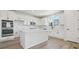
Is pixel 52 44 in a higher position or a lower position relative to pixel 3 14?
lower

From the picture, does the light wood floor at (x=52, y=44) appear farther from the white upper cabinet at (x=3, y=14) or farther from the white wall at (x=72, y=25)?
the white upper cabinet at (x=3, y=14)

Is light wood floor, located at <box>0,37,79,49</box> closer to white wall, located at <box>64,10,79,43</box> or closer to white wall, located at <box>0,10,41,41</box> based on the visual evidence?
white wall, located at <box>64,10,79,43</box>

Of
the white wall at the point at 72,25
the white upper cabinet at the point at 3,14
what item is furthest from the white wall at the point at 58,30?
the white upper cabinet at the point at 3,14

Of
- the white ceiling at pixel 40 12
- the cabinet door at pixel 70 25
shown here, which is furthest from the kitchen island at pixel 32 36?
the cabinet door at pixel 70 25

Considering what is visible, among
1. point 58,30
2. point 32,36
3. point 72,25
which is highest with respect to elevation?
point 72,25

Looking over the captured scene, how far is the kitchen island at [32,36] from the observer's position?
1.58m

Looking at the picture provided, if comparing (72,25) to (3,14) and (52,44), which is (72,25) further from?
(3,14)

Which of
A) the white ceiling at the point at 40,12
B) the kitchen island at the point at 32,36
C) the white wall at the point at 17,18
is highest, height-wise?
the white ceiling at the point at 40,12

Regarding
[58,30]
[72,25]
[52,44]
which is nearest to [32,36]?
[52,44]

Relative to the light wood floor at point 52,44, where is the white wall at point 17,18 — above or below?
above

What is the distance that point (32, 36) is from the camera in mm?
1623

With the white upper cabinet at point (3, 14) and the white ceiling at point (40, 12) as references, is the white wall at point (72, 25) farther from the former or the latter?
the white upper cabinet at point (3, 14)
